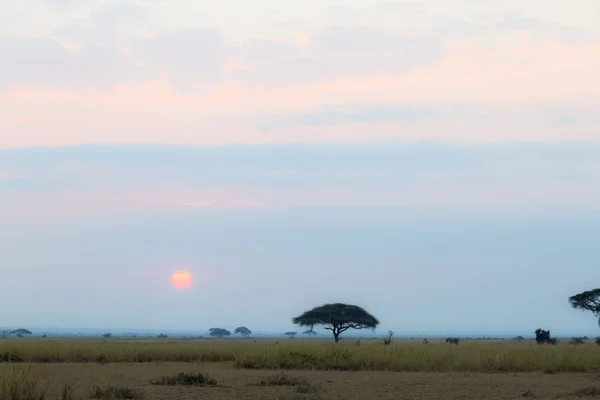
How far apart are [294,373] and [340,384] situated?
13.9ft

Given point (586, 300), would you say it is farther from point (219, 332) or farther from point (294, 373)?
point (219, 332)

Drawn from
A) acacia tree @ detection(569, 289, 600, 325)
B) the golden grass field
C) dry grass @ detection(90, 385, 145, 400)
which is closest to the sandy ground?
the golden grass field

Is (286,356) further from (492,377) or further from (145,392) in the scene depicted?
(145,392)

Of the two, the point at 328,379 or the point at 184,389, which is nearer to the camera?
the point at 184,389

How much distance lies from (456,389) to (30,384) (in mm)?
11177

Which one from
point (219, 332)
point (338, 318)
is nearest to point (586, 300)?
point (338, 318)

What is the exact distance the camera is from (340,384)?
22.4 m

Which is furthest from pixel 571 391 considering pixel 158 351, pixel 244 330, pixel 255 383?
pixel 244 330

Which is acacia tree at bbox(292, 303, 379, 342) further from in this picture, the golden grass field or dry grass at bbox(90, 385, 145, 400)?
dry grass at bbox(90, 385, 145, 400)

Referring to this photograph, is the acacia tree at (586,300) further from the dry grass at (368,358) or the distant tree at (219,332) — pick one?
the distant tree at (219,332)

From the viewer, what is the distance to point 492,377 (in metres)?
25.0

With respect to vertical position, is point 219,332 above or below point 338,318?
above

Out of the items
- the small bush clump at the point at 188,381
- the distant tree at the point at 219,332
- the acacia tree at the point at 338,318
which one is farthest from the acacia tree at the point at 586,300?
the distant tree at the point at 219,332

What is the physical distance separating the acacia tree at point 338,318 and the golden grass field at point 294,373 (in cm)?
3261
